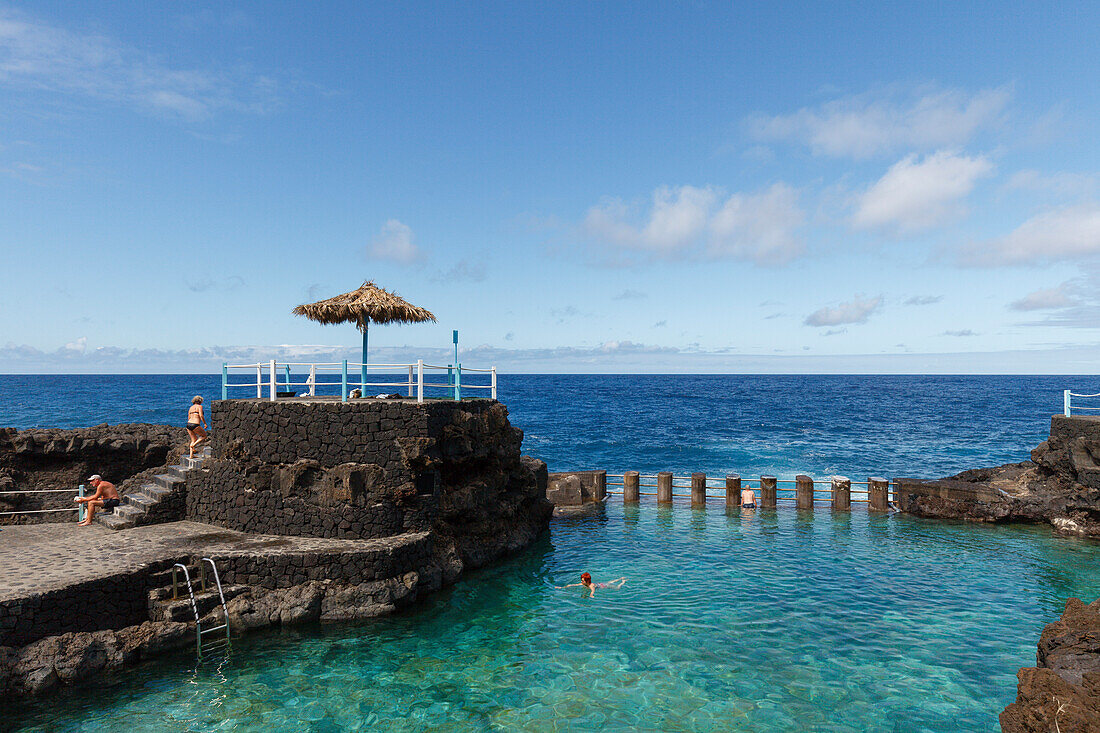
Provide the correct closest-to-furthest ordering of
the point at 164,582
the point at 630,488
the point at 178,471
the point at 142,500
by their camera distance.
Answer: the point at 164,582
the point at 142,500
the point at 178,471
the point at 630,488

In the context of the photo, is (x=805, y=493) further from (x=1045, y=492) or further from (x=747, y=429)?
(x=747, y=429)

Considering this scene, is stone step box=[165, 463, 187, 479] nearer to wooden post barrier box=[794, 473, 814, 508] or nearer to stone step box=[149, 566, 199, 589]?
stone step box=[149, 566, 199, 589]

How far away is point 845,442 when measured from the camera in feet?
188

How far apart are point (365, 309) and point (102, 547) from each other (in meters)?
8.32

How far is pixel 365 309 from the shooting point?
1711 cm

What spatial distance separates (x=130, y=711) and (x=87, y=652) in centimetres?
178

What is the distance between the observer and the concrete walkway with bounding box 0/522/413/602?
1144 centimetres

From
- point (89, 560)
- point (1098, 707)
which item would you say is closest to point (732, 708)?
point (1098, 707)

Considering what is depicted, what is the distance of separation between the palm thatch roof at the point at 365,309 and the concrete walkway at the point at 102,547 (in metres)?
6.31

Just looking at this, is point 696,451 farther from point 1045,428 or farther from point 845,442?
point 1045,428

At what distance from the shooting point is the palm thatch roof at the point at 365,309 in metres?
17.1

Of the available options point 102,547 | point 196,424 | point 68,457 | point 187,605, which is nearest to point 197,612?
point 187,605

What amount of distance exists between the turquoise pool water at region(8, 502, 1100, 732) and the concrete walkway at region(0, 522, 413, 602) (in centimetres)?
202

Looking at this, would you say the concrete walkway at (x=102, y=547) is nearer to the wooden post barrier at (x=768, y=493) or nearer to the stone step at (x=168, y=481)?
the stone step at (x=168, y=481)
